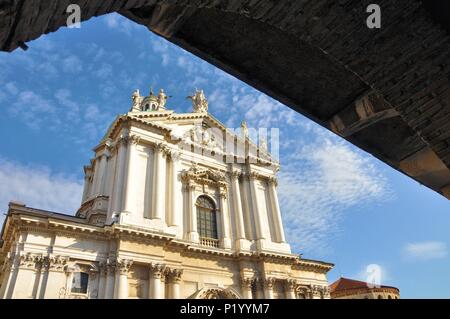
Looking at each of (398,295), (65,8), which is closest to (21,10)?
(65,8)

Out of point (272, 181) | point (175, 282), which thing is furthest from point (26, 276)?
point (272, 181)

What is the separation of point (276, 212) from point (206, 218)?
467cm

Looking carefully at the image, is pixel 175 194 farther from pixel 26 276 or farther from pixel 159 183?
pixel 26 276

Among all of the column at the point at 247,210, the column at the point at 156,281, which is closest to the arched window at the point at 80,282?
the column at the point at 156,281

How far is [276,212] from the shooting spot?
2139 cm

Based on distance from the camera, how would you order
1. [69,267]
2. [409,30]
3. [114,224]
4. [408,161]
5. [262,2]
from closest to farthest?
[262,2] → [409,30] → [408,161] → [69,267] → [114,224]

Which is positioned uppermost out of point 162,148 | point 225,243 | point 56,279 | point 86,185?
point 86,185

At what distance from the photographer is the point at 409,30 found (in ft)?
9.01

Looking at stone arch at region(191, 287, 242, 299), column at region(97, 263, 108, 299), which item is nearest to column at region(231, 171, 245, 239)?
stone arch at region(191, 287, 242, 299)

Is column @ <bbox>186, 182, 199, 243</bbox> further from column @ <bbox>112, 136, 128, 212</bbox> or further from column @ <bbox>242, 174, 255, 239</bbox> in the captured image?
column @ <bbox>112, 136, 128, 212</bbox>

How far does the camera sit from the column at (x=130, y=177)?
16.5 meters

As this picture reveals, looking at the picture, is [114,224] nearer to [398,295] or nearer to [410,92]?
[410,92]

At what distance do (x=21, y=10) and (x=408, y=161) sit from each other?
422 centimetres

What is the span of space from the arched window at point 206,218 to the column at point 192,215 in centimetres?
46
